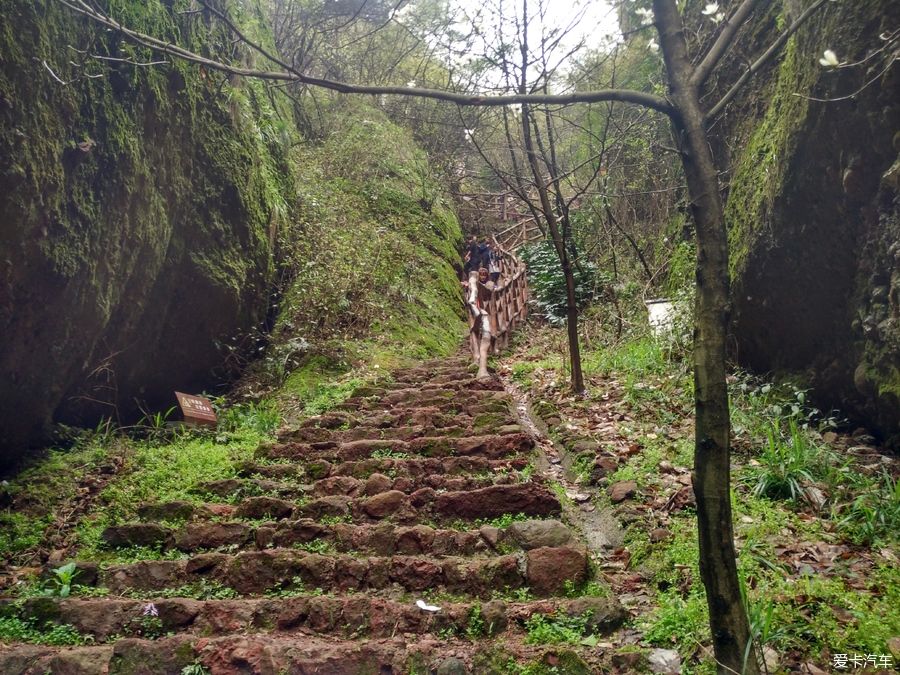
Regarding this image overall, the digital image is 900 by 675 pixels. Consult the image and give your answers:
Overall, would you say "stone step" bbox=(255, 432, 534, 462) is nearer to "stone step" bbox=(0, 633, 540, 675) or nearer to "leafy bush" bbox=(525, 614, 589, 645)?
"leafy bush" bbox=(525, 614, 589, 645)

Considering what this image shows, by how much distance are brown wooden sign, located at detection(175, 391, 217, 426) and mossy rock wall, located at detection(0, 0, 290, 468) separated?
671 mm

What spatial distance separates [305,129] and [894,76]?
13.8 metres

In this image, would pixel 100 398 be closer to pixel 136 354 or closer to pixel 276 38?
pixel 136 354

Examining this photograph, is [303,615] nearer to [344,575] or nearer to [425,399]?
[344,575]

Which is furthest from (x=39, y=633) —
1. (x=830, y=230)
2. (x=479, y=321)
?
(x=479, y=321)

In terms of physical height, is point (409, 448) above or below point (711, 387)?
below

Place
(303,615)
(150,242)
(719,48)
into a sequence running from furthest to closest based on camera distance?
(150,242), (303,615), (719,48)

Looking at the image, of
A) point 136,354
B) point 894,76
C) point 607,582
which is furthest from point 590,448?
point 136,354

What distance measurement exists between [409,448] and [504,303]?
6383 mm

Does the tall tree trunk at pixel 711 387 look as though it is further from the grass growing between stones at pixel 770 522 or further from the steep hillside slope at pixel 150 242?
the steep hillside slope at pixel 150 242

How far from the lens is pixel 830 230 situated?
470 cm

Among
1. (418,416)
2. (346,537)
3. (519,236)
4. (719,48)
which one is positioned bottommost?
(346,537)

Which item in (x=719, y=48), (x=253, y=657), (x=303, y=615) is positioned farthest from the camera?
(x=303, y=615)

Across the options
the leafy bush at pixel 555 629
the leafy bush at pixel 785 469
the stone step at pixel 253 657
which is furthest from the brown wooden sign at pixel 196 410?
the leafy bush at pixel 785 469
